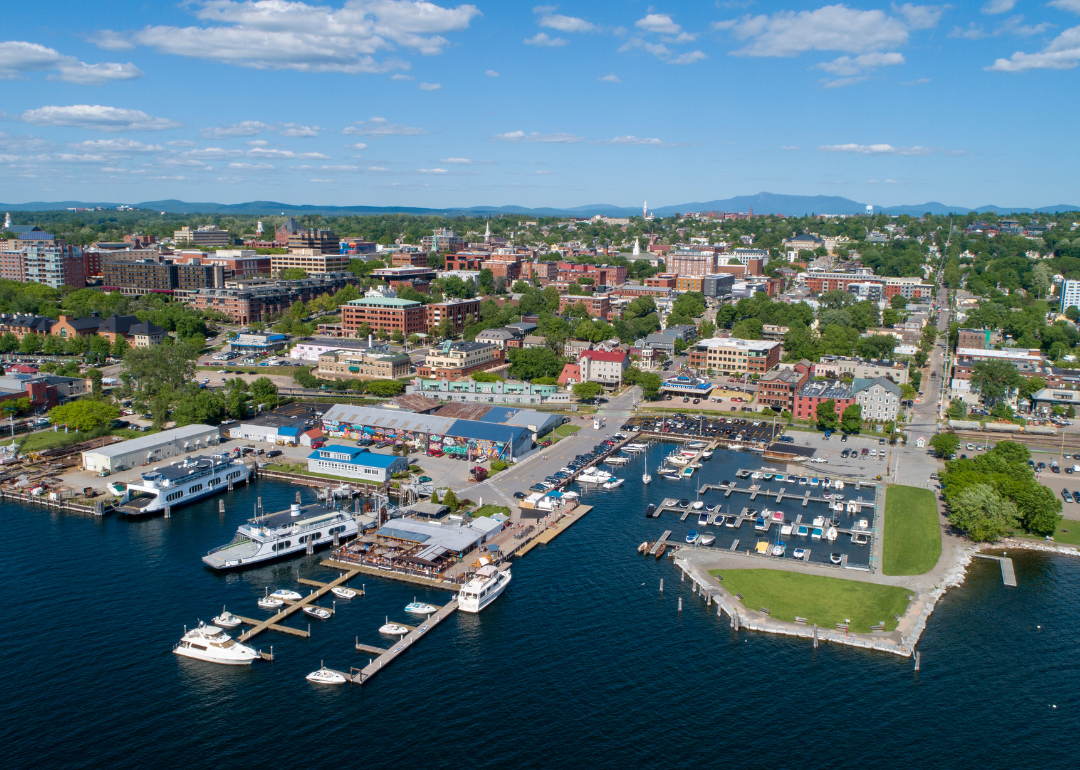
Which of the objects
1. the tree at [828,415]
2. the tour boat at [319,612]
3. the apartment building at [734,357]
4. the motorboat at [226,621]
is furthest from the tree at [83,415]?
the apartment building at [734,357]

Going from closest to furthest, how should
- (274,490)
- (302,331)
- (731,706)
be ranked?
1. (731,706)
2. (274,490)
3. (302,331)

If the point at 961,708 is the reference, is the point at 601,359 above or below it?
above

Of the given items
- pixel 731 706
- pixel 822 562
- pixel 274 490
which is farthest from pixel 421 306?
pixel 731 706

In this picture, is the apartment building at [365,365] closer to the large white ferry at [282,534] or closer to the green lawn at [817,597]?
the large white ferry at [282,534]

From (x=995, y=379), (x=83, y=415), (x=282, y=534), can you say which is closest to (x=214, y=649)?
(x=282, y=534)

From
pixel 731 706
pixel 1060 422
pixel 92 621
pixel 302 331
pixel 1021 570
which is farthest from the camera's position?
pixel 302 331

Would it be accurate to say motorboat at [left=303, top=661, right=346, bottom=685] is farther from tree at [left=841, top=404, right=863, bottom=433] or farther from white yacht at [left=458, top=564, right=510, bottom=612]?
tree at [left=841, top=404, right=863, bottom=433]

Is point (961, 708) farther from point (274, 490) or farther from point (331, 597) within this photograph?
point (274, 490)

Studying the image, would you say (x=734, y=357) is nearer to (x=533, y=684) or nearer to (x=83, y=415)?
(x=83, y=415)
